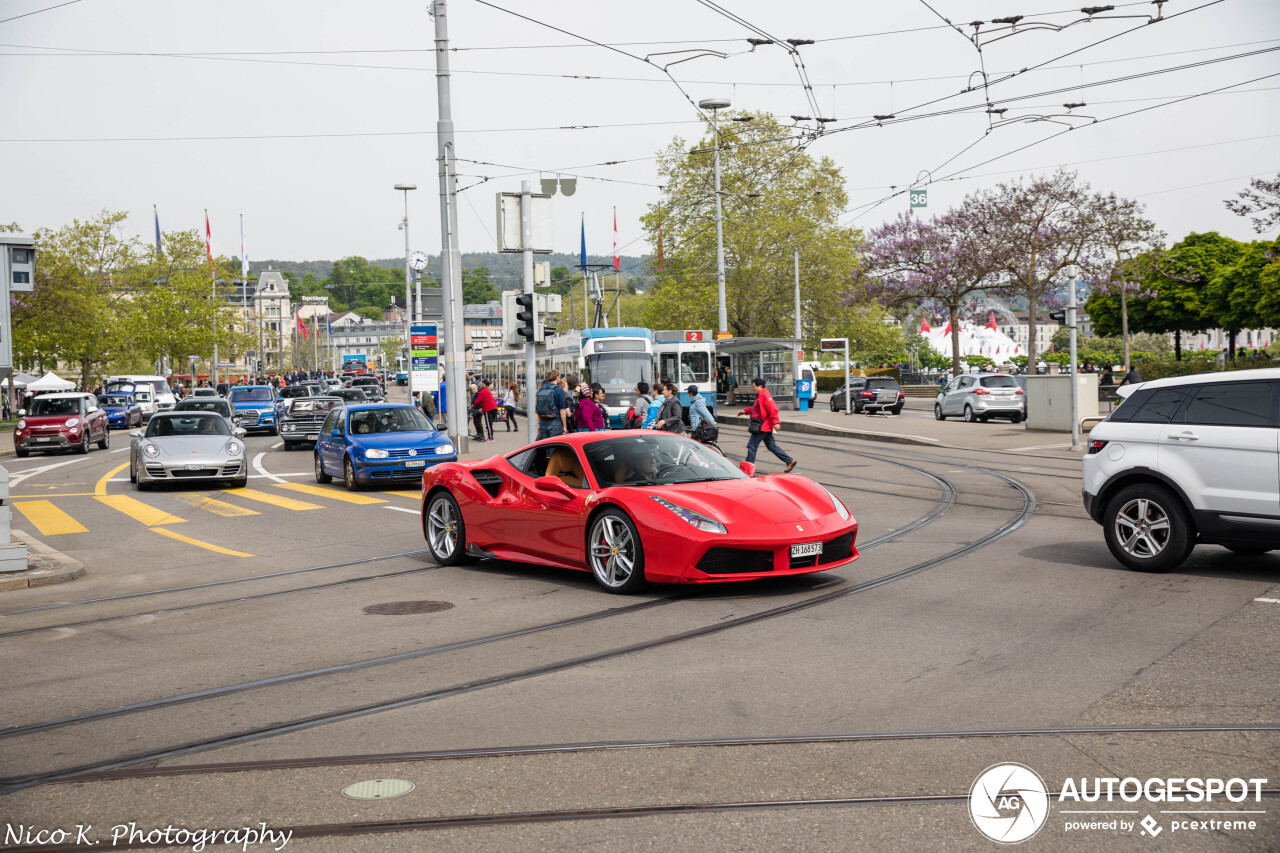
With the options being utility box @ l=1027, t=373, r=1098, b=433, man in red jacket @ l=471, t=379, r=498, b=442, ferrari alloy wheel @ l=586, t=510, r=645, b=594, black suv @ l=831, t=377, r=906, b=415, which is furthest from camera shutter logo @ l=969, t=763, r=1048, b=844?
black suv @ l=831, t=377, r=906, b=415

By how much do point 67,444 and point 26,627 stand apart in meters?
28.7

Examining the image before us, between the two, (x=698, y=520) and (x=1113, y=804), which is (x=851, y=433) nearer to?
(x=698, y=520)

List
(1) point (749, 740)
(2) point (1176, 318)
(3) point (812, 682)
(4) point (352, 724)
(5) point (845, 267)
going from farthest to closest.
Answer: (2) point (1176, 318)
(5) point (845, 267)
(3) point (812, 682)
(4) point (352, 724)
(1) point (749, 740)

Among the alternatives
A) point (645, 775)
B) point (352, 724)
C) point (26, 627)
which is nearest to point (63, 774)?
point (352, 724)

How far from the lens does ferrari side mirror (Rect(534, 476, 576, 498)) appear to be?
976 cm

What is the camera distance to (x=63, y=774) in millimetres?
4895

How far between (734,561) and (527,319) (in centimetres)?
1194

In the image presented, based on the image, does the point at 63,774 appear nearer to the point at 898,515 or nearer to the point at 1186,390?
the point at 1186,390

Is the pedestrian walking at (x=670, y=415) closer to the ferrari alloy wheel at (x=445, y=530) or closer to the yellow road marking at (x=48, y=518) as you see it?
the yellow road marking at (x=48, y=518)

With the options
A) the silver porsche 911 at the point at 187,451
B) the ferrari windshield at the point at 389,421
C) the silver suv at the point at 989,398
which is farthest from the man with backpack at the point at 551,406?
the silver suv at the point at 989,398

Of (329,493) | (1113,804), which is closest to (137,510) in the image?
(329,493)

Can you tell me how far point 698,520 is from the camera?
880 centimetres

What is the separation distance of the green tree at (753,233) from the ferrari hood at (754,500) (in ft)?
152

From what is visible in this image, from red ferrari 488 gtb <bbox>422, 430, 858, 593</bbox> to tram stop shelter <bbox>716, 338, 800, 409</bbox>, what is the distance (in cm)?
3664
